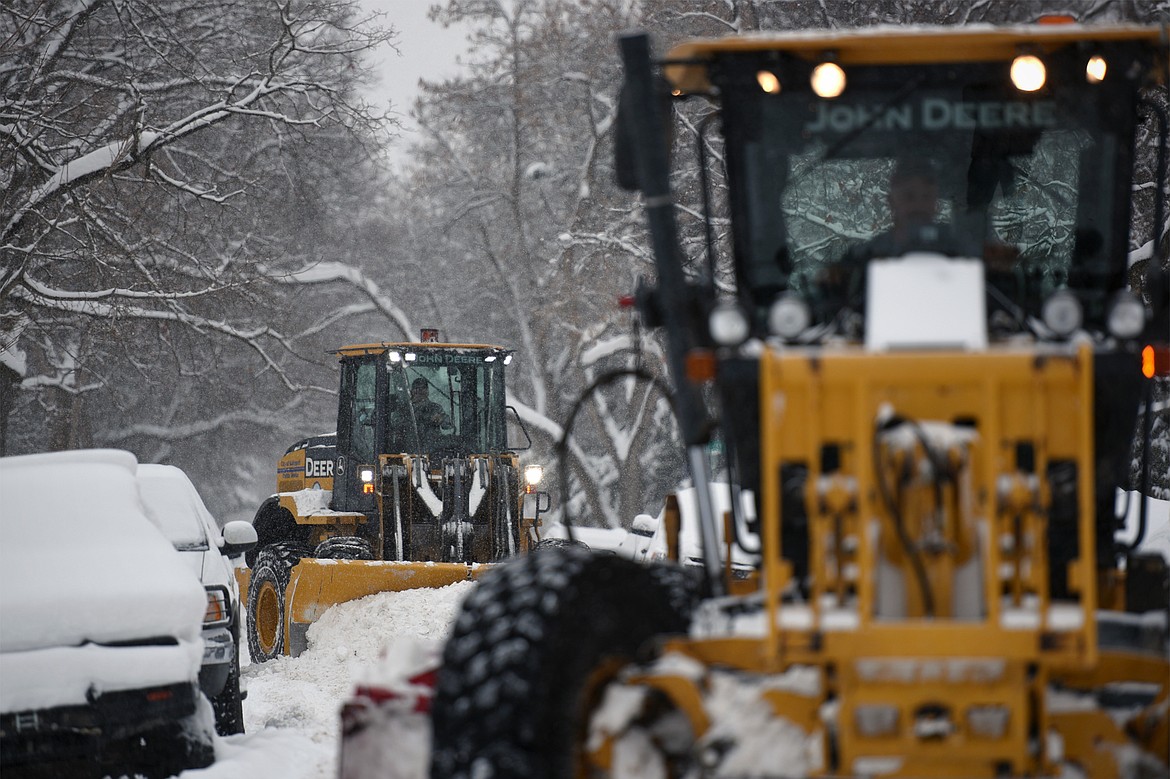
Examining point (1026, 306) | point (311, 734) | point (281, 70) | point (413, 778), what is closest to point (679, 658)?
point (413, 778)

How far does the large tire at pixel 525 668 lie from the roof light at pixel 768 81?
5.99 ft

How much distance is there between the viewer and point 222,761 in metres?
7.53

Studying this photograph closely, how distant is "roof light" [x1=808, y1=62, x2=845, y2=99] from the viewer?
482cm

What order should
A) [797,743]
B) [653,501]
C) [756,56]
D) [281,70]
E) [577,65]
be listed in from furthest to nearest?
[653,501] → [577,65] → [281,70] → [756,56] → [797,743]

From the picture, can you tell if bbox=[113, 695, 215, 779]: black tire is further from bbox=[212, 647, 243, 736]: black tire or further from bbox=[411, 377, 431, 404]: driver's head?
bbox=[411, 377, 431, 404]: driver's head

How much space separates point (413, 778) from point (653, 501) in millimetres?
27858

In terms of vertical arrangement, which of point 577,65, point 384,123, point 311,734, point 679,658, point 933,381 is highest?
point 577,65

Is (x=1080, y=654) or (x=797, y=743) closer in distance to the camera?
(x=1080, y=654)

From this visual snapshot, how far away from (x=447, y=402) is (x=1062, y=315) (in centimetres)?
1113

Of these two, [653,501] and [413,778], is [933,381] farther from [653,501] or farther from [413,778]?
[653,501]

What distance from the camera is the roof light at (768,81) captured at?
16.0 ft

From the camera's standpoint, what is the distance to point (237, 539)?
9.68m

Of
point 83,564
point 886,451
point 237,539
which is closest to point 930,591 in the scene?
point 886,451

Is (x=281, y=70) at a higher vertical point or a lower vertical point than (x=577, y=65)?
lower
